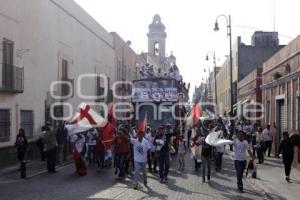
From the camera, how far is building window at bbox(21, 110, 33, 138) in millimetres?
23703

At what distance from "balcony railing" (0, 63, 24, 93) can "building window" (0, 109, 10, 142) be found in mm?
879

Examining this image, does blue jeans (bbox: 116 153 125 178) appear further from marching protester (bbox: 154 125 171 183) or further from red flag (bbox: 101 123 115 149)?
red flag (bbox: 101 123 115 149)

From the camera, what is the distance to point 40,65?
2561cm

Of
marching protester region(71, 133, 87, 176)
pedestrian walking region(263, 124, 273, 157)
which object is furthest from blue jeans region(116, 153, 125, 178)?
pedestrian walking region(263, 124, 273, 157)

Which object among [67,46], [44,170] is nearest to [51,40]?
[67,46]

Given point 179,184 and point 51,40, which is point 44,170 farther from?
point 51,40

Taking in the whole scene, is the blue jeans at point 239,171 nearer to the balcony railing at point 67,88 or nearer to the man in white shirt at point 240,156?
the man in white shirt at point 240,156

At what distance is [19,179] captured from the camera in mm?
17719

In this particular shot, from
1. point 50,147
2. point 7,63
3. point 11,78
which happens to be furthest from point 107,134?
point 7,63

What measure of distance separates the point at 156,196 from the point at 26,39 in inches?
479

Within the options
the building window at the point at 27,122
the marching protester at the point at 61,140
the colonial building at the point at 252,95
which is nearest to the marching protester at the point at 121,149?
the marching protester at the point at 61,140

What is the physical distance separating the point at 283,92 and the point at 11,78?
1117 cm

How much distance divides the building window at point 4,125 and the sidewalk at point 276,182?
919 cm

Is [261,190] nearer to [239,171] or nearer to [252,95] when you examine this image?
[239,171]
